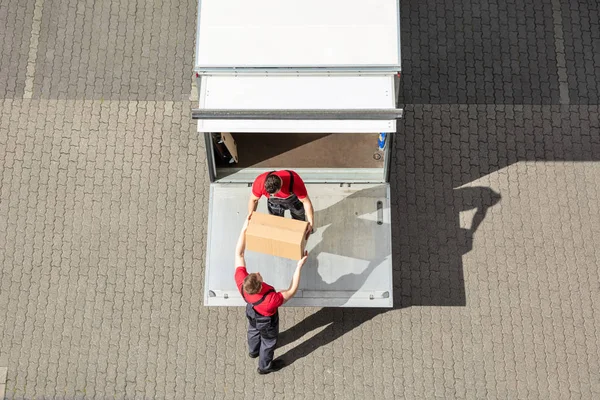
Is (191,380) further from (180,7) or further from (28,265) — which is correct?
(180,7)

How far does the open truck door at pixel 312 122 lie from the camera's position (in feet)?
23.0

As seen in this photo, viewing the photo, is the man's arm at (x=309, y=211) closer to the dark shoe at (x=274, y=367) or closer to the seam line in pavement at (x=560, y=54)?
the dark shoe at (x=274, y=367)

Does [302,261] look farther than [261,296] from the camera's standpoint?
Yes

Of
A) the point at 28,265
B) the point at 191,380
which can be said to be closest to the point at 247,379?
the point at 191,380

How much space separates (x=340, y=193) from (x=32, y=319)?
4340 millimetres

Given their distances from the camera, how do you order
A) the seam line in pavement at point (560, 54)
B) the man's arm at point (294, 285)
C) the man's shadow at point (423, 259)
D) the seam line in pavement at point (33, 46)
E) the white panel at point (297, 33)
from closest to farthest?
1. the white panel at point (297, 33)
2. the man's arm at point (294, 285)
3. the man's shadow at point (423, 259)
4. the seam line in pavement at point (560, 54)
5. the seam line in pavement at point (33, 46)

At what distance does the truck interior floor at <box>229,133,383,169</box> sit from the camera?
849 centimetres

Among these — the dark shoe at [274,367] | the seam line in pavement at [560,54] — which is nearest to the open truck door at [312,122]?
the dark shoe at [274,367]

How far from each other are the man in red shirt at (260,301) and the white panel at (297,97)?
1.27 metres

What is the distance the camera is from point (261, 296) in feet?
23.1

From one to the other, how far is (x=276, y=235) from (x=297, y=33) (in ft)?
7.18

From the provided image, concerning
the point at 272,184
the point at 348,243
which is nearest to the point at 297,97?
the point at 272,184

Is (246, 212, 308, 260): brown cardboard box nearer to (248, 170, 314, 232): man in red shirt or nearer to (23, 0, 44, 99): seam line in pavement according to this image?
(248, 170, 314, 232): man in red shirt

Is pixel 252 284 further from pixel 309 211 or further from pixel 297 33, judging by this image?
pixel 297 33
